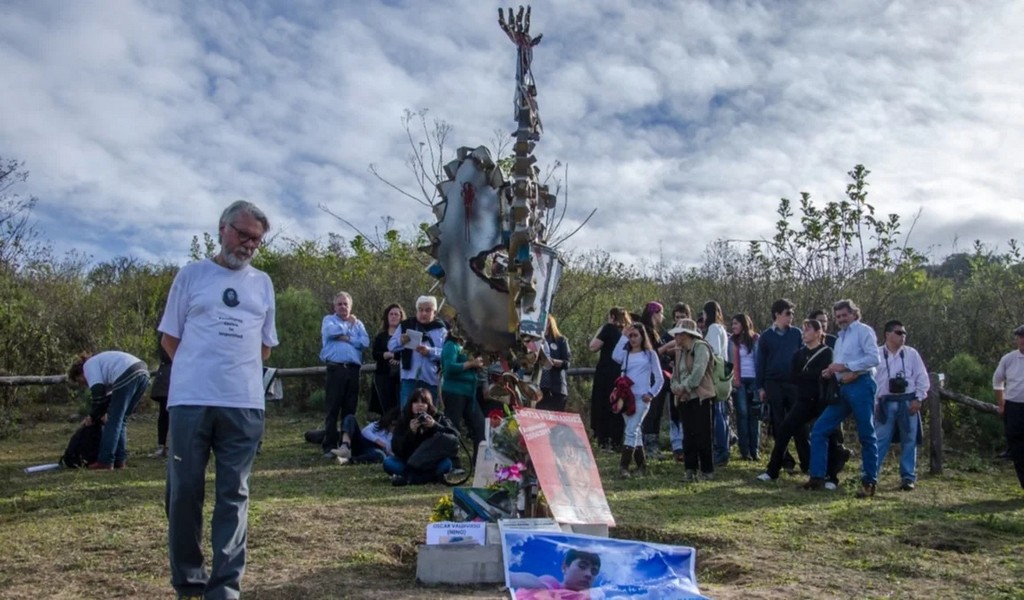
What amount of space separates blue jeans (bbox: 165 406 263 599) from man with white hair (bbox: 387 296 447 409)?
5837 mm

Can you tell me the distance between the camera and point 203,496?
4.72 metres

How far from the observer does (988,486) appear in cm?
1094

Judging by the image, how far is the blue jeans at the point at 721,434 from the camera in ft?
37.3

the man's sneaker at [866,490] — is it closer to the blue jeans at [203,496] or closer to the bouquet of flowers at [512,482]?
the bouquet of flowers at [512,482]

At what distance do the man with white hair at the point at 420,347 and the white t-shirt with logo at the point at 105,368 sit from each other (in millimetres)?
2849

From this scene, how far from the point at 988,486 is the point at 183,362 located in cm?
946

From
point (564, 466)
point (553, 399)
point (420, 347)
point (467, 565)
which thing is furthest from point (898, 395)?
point (467, 565)

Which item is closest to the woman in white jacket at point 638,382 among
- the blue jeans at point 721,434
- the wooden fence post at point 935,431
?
the blue jeans at point 721,434

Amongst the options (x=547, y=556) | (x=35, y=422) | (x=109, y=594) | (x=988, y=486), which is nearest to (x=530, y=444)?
(x=547, y=556)

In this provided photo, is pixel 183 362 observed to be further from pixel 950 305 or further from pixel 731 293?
pixel 950 305

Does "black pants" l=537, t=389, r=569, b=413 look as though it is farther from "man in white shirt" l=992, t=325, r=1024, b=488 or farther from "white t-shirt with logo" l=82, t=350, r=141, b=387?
"man in white shirt" l=992, t=325, r=1024, b=488

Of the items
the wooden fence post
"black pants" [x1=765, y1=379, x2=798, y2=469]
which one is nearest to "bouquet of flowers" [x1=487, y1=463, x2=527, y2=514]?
"black pants" [x1=765, y1=379, x2=798, y2=469]

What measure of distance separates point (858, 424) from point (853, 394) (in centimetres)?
35

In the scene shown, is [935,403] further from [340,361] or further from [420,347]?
[340,361]
